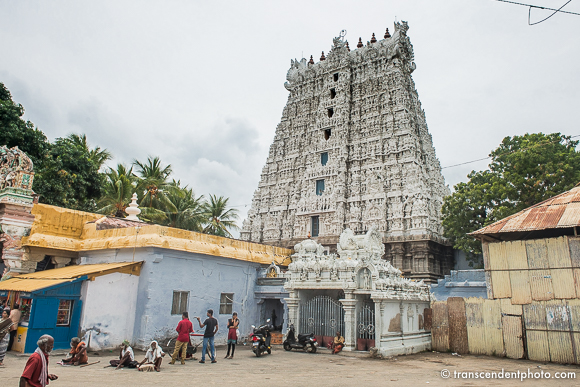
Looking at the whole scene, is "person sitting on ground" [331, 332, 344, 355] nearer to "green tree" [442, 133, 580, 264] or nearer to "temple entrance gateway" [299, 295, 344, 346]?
"temple entrance gateway" [299, 295, 344, 346]

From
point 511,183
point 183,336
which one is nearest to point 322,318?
point 183,336

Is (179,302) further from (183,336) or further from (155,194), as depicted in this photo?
(155,194)

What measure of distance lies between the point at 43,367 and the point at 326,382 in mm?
5778

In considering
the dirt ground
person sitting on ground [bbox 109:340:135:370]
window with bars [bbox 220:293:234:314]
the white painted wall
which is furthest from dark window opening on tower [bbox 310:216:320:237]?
person sitting on ground [bbox 109:340:135:370]

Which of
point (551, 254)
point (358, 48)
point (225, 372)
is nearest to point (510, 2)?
point (551, 254)

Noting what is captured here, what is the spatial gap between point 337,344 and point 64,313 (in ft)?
29.4

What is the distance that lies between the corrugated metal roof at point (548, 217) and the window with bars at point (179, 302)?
36.4 ft

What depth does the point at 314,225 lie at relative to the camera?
3083 centimetres

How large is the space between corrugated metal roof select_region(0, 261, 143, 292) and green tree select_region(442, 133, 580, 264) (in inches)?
751

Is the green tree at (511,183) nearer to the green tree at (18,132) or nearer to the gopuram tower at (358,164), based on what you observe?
the gopuram tower at (358,164)

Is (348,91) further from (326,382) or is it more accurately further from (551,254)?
(326,382)

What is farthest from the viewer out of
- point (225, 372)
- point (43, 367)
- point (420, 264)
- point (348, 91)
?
point (348, 91)

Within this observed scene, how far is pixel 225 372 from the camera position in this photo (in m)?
9.98

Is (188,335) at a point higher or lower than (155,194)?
lower
